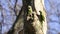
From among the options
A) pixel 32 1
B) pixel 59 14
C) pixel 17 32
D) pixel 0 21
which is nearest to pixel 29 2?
pixel 32 1

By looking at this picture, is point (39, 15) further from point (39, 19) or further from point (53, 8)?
Answer: point (53, 8)

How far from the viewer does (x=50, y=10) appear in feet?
31.7

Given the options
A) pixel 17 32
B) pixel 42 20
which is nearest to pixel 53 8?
pixel 17 32

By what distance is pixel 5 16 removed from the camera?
846 cm

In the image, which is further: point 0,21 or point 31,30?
point 0,21

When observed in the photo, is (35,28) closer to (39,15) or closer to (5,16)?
(39,15)

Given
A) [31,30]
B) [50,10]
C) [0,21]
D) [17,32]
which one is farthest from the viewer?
[50,10]

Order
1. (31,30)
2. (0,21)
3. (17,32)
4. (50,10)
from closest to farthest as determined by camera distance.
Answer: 1. (31,30)
2. (17,32)
3. (0,21)
4. (50,10)

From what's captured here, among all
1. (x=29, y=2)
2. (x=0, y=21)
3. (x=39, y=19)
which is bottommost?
(x=0, y=21)

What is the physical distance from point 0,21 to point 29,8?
6246mm

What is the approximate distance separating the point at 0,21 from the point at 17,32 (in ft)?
15.5

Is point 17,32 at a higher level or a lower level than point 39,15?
lower

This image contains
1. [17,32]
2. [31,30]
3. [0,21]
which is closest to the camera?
[31,30]

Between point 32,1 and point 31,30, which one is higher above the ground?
point 32,1
